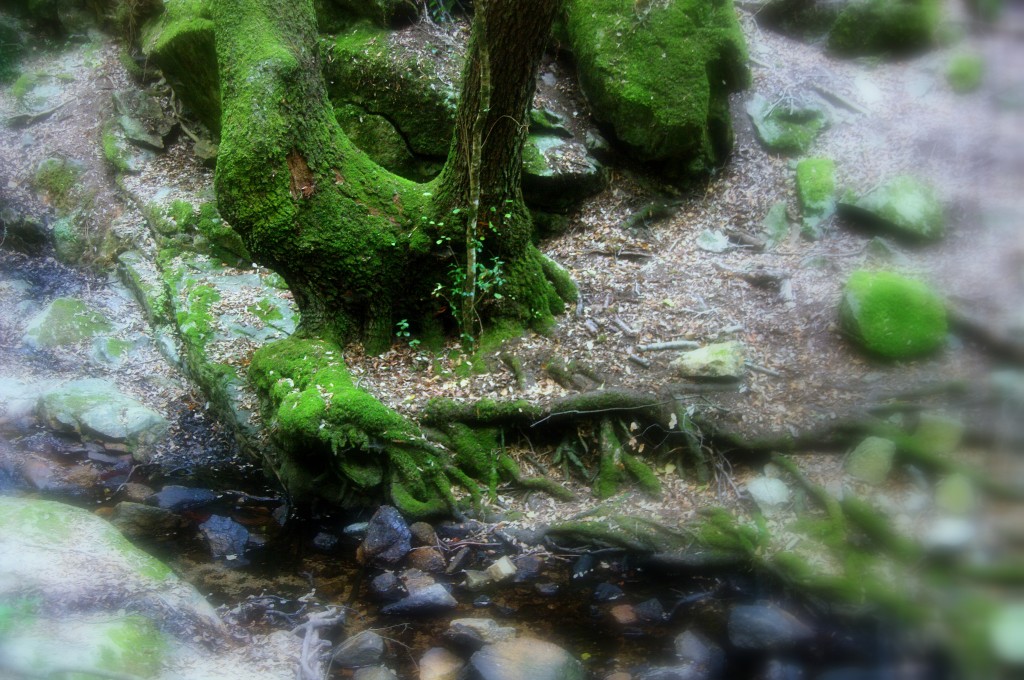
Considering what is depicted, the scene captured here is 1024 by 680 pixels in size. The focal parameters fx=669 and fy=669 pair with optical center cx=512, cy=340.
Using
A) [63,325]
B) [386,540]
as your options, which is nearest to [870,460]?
[386,540]

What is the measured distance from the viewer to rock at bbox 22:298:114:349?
23.5 ft

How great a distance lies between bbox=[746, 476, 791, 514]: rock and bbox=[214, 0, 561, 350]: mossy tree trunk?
7.35 feet

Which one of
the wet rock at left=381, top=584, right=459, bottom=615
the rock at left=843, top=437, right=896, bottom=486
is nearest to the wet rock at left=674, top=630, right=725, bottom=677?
the rock at left=843, top=437, right=896, bottom=486

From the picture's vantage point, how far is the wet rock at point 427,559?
14.7ft

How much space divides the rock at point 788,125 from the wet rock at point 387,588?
231 inches

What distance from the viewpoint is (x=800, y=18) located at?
325 inches

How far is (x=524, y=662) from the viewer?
136 inches

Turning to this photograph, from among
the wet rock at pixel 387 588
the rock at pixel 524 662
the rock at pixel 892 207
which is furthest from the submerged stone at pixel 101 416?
the rock at pixel 892 207

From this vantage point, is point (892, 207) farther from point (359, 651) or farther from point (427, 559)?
point (359, 651)

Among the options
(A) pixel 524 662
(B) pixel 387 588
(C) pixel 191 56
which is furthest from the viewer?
(C) pixel 191 56

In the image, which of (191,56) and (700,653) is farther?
Result: (191,56)

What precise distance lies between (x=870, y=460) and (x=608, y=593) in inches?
66.8

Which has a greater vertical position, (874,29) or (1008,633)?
(874,29)

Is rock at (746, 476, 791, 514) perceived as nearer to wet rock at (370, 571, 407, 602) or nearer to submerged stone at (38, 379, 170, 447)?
wet rock at (370, 571, 407, 602)
